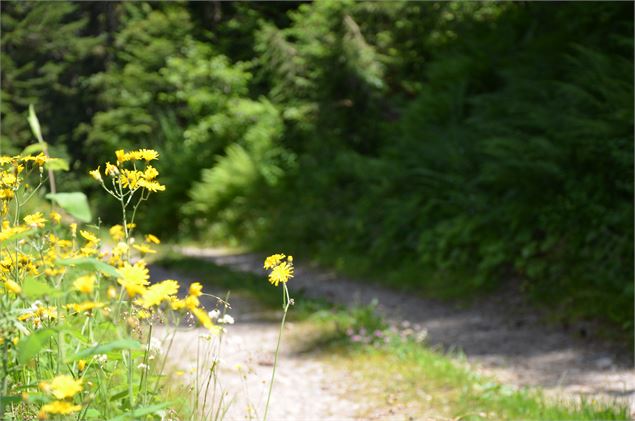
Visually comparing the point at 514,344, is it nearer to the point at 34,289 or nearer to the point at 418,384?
the point at 418,384

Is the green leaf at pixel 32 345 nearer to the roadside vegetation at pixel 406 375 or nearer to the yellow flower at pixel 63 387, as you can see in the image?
the yellow flower at pixel 63 387

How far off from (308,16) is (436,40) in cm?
302

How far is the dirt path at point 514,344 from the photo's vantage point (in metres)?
4.31

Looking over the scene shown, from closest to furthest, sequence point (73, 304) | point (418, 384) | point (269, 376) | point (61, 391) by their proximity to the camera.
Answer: point (61, 391) → point (73, 304) → point (269, 376) → point (418, 384)

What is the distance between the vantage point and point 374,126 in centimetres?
1063

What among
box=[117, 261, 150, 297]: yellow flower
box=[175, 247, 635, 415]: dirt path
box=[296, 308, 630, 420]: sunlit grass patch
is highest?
box=[117, 261, 150, 297]: yellow flower

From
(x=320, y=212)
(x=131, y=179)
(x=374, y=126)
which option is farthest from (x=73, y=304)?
(x=374, y=126)

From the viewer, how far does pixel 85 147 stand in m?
13.2

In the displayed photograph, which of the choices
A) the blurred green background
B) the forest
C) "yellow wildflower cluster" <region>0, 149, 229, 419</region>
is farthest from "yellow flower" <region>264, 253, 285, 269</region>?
the blurred green background

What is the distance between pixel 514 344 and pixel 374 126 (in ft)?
19.6

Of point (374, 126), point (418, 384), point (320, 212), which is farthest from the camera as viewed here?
point (374, 126)

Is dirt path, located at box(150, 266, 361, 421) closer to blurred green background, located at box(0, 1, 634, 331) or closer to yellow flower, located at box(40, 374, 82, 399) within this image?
yellow flower, located at box(40, 374, 82, 399)

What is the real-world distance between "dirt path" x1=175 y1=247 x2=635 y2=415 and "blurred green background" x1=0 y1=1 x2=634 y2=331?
0.92 ft

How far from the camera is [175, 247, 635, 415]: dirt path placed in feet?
14.1
